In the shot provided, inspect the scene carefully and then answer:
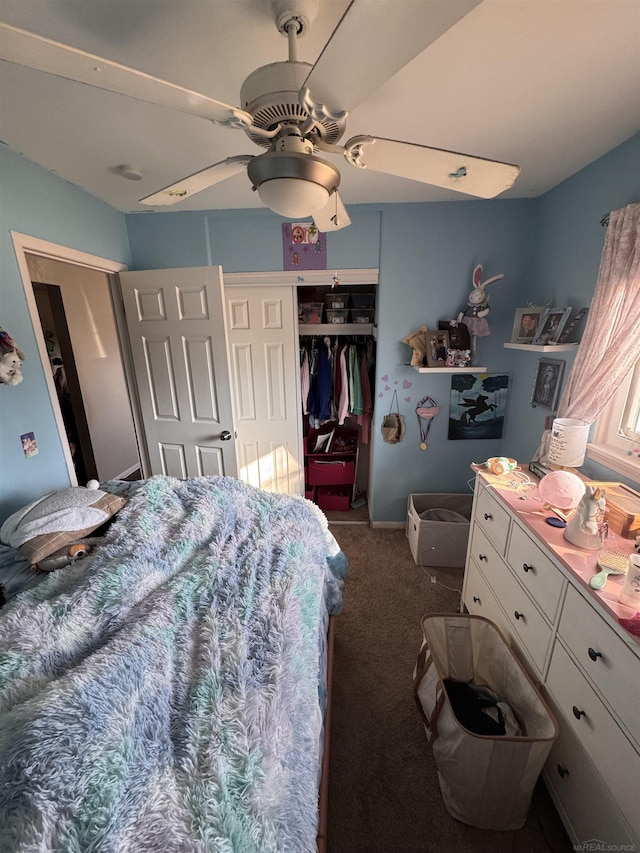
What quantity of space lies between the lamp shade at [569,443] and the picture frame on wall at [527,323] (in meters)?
0.78

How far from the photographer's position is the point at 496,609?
5.14 feet

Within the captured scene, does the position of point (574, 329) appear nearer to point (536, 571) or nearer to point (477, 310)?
point (477, 310)

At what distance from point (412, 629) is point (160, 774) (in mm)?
1572

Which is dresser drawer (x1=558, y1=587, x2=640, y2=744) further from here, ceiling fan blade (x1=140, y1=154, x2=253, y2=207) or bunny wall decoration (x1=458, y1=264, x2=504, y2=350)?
bunny wall decoration (x1=458, y1=264, x2=504, y2=350)

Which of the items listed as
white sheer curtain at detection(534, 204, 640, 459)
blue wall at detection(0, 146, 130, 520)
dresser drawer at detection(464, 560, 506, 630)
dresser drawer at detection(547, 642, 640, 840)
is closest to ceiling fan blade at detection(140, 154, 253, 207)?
blue wall at detection(0, 146, 130, 520)

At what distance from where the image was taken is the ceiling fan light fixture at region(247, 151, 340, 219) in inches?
32.7

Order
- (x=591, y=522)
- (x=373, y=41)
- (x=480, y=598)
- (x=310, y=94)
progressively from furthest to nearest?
(x=480, y=598), (x=591, y=522), (x=310, y=94), (x=373, y=41)

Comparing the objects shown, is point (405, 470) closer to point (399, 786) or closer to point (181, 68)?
point (399, 786)

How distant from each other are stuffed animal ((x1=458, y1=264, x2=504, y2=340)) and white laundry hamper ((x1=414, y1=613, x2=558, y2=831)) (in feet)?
5.93

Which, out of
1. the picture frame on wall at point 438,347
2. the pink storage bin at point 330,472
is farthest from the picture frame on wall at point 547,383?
the pink storage bin at point 330,472

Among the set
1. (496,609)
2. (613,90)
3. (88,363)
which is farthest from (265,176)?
(88,363)

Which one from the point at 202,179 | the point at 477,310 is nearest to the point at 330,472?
the point at 477,310

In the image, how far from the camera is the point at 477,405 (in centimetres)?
259

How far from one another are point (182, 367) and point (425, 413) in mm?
1821
